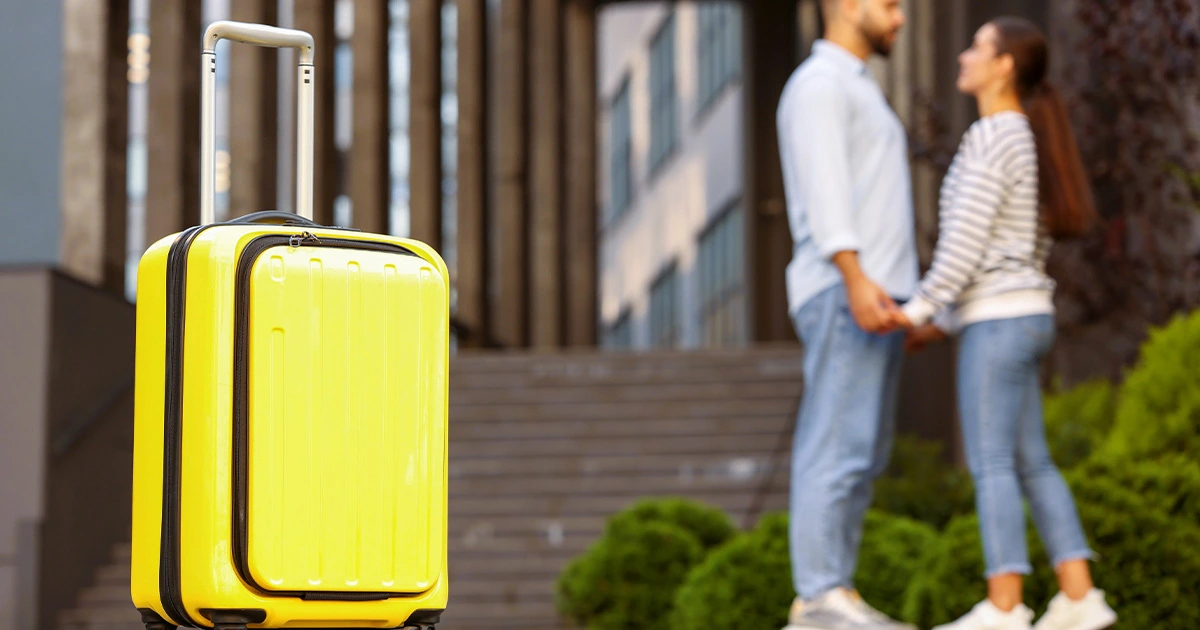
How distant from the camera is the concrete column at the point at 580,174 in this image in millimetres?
27281

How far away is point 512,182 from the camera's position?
26.5 m

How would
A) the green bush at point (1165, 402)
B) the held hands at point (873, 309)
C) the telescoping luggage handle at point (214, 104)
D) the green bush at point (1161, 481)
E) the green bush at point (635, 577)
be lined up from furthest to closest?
the green bush at point (635, 577) → the green bush at point (1165, 402) → the green bush at point (1161, 481) → the held hands at point (873, 309) → the telescoping luggage handle at point (214, 104)

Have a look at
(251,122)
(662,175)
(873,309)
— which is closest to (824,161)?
(873,309)

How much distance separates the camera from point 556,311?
26.7m

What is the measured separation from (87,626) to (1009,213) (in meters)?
6.54

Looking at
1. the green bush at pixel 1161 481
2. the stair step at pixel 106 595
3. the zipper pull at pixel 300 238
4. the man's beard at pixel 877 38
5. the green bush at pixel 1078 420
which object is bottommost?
the stair step at pixel 106 595

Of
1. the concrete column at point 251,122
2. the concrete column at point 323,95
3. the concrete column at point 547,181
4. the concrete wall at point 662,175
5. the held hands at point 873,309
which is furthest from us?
the concrete wall at point 662,175

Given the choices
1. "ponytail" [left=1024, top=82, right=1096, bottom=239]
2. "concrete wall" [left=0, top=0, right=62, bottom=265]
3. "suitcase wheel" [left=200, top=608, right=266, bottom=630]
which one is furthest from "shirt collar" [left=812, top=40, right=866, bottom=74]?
"concrete wall" [left=0, top=0, right=62, bottom=265]

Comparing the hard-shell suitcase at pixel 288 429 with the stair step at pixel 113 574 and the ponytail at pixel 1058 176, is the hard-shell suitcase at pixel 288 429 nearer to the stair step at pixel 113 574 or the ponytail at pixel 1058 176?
the ponytail at pixel 1058 176

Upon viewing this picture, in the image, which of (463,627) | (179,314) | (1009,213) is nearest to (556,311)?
(463,627)

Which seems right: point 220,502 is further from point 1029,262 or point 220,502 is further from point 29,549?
point 29,549

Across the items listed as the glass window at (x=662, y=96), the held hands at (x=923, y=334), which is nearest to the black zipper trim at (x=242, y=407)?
the held hands at (x=923, y=334)

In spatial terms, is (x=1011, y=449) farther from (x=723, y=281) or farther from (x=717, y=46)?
(x=723, y=281)

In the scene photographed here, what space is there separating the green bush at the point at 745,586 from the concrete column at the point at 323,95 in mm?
13934
